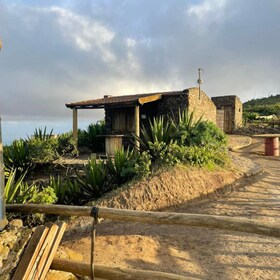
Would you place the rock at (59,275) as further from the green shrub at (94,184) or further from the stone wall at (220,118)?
the stone wall at (220,118)

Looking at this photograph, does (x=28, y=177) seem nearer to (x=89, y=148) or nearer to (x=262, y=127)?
(x=89, y=148)

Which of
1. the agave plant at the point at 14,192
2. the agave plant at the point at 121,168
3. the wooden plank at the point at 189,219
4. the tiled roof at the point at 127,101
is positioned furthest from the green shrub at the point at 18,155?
the wooden plank at the point at 189,219

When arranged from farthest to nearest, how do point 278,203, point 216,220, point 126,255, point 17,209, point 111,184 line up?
point 111,184
point 278,203
point 126,255
point 17,209
point 216,220

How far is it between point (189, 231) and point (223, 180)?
316 centimetres

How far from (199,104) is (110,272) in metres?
13.0

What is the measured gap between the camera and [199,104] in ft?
51.1

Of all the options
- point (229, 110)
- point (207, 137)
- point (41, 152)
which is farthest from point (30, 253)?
point (229, 110)

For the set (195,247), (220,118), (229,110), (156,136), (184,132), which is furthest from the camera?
(229,110)

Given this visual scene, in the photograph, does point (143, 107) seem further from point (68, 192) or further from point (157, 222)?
point (157, 222)

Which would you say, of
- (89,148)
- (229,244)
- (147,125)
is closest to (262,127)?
(147,125)

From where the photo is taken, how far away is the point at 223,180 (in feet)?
27.8

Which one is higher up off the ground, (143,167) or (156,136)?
(156,136)

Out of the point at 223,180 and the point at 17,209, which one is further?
the point at 223,180

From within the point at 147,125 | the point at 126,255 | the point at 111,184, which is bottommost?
the point at 126,255
